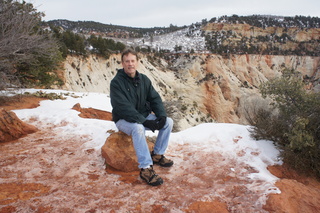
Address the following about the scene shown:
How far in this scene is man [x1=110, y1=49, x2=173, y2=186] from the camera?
3168mm

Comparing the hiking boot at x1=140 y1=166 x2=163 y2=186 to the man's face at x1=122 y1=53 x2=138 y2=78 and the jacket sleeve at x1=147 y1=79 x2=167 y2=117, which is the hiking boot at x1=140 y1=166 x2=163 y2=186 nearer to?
the jacket sleeve at x1=147 y1=79 x2=167 y2=117

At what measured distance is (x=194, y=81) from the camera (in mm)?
29859

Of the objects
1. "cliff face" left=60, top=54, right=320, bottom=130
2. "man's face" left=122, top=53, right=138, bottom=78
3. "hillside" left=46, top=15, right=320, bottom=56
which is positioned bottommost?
"cliff face" left=60, top=54, right=320, bottom=130

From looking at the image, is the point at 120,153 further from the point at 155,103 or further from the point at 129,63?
the point at 129,63

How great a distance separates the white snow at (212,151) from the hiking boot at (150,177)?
0.34m

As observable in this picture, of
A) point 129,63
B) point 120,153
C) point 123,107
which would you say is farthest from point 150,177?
point 129,63

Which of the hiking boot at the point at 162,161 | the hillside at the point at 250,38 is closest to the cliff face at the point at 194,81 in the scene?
the hillside at the point at 250,38

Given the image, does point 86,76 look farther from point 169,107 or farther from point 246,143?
point 246,143

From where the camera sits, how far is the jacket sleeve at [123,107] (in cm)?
327

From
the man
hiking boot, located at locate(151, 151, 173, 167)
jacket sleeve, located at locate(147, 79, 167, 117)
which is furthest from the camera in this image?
jacket sleeve, located at locate(147, 79, 167, 117)

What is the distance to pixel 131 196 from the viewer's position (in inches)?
105

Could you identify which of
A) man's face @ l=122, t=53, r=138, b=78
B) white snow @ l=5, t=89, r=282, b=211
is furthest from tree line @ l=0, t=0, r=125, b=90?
man's face @ l=122, t=53, r=138, b=78

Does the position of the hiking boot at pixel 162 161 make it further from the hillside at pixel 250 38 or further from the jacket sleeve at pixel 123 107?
the hillside at pixel 250 38

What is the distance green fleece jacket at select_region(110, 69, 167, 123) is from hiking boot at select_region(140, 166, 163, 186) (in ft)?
2.65
